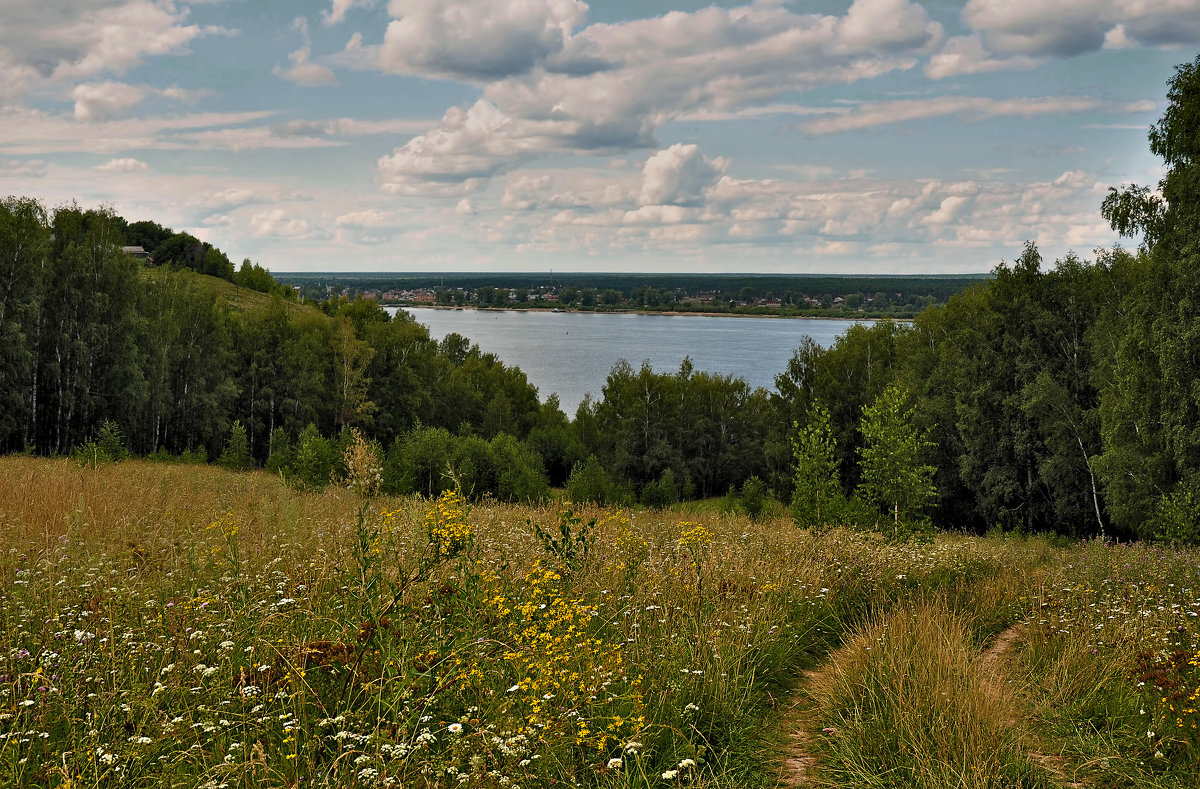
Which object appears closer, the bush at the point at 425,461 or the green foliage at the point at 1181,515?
the green foliage at the point at 1181,515

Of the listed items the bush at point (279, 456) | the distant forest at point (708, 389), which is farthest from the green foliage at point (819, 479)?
the bush at point (279, 456)

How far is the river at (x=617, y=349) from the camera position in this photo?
9594cm

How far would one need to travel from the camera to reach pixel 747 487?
43.1m

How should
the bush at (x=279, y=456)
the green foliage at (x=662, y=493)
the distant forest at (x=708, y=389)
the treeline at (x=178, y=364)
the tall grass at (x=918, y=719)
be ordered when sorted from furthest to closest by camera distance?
the green foliage at (x=662, y=493) < the treeline at (x=178, y=364) < the bush at (x=279, y=456) < the distant forest at (x=708, y=389) < the tall grass at (x=918, y=719)

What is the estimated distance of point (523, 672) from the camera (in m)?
4.41

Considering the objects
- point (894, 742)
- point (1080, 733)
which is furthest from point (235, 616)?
point (1080, 733)

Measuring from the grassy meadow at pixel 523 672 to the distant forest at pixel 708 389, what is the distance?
9.98 m

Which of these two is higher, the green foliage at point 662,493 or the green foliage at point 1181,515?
the green foliage at point 1181,515

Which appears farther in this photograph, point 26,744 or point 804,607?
point 804,607

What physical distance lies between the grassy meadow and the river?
64.5 metres

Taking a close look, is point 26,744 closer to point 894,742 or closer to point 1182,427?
point 894,742

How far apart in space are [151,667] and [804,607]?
5.26 m

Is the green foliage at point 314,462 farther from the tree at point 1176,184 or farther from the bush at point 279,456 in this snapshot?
the tree at point 1176,184

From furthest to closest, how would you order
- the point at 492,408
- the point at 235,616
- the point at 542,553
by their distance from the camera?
the point at 492,408, the point at 542,553, the point at 235,616
